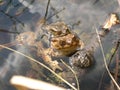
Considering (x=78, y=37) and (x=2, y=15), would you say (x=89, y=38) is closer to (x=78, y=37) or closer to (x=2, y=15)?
(x=78, y=37)

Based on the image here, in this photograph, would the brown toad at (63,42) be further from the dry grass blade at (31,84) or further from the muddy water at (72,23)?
the dry grass blade at (31,84)

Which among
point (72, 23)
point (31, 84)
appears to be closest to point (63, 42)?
point (72, 23)

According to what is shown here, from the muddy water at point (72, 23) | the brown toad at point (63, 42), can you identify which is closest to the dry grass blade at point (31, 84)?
the muddy water at point (72, 23)

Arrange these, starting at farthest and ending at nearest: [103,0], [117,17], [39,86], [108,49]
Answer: [103,0] → [117,17] → [108,49] → [39,86]

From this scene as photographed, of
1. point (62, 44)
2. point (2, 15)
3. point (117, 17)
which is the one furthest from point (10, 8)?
point (117, 17)

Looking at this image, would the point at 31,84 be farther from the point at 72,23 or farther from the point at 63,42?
the point at 72,23

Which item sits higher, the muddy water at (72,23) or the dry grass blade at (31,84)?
the muddy water at (72,23)

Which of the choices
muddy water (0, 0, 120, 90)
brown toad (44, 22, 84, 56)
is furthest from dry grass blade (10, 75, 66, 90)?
brown toad (44, 22, 84, 56)

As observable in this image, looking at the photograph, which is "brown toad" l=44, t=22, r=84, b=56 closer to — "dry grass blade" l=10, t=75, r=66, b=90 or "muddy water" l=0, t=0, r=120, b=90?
"muddy water" l=0, t=0, r=120, b=90
